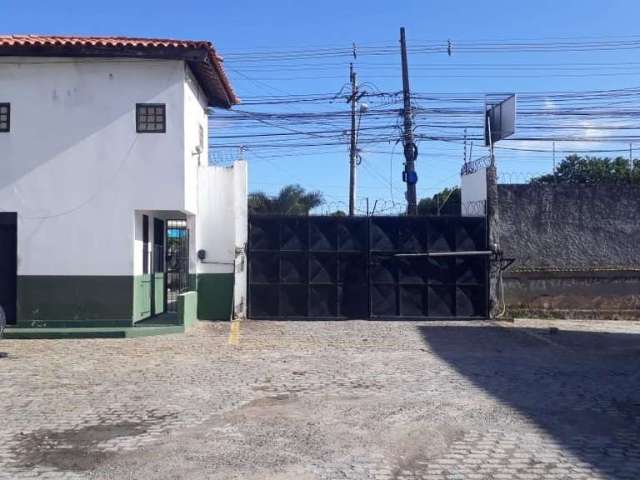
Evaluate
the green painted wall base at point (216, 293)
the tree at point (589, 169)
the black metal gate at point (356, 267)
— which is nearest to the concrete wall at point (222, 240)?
the green painted wall base at point (216, 293)

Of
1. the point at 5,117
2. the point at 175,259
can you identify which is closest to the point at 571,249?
the point at 175,259

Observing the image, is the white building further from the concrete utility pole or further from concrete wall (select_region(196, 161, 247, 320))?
the concrete utility pole

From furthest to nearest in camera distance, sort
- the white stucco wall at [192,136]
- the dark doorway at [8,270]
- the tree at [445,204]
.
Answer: the tree at [445,204], the white stucco wall at [192,136], the dark doorway at [8,270]

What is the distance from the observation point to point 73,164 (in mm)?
14711

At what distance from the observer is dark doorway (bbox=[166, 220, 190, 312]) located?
1808 centimetres

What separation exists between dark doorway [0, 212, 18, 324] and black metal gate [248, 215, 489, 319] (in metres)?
5.05

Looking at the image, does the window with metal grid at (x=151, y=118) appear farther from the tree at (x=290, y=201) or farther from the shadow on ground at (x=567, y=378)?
the tree at (x=290, y=201)

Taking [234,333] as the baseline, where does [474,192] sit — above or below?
above

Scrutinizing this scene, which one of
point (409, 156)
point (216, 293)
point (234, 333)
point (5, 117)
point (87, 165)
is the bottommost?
point (234, 333)

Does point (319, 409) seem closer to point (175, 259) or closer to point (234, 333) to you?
point (234, 333)

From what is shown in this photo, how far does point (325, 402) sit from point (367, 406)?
1.70 ft

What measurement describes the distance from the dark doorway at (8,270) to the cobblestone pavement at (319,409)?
174 cm

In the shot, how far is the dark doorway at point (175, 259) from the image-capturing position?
18.1 metres

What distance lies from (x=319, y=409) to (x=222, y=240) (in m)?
9.14
